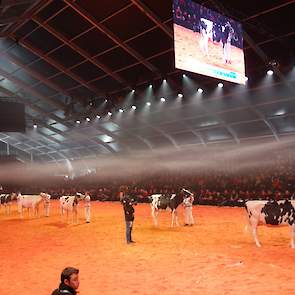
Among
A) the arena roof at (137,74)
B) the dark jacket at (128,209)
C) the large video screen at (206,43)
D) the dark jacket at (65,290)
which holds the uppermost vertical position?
the arena roof at (137,74)

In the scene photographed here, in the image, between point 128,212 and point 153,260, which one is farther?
point 128,212

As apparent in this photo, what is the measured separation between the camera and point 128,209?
12633 mm

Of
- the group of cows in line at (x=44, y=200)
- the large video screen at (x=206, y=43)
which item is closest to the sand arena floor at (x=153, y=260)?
the group of cows in line at (x=44, y=200)

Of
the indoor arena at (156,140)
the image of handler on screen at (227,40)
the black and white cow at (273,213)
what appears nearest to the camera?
the indoor arena at (156,140)

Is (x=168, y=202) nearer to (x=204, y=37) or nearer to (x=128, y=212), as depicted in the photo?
(x=128, y=212)

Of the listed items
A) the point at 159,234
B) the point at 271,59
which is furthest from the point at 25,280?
the point at 271,59

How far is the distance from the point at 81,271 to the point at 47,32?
61.8 ft

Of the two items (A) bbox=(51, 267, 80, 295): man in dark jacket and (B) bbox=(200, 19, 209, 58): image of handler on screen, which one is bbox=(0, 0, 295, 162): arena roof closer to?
(B) bbox=(200, 19, 209, 58): image of handler on screen

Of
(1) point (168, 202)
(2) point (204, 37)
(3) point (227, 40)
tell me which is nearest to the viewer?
(2) point (204, 37)

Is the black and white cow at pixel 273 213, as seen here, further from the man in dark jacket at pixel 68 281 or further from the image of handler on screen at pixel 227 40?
the man in dark jacket at pixel 68 281

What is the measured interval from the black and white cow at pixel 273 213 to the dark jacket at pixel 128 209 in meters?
4.19

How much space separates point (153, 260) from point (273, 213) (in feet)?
13.9

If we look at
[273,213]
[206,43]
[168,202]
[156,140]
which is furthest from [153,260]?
[156,140]

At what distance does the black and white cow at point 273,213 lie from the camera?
433 inches
